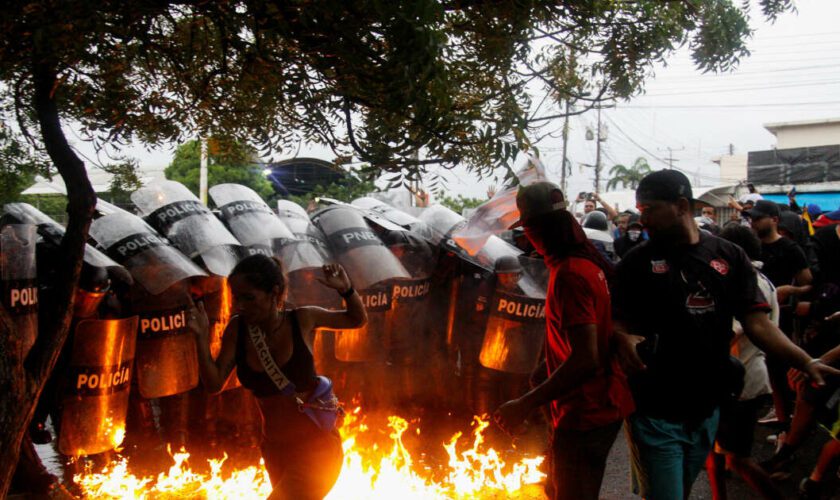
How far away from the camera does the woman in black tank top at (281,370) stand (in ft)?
10.5

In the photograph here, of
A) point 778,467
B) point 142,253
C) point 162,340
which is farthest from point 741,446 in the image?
point 142,253

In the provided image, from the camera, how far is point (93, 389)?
4.11m

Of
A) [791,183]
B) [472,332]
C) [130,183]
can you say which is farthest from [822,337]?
[791,183]

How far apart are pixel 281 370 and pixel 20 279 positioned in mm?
1693

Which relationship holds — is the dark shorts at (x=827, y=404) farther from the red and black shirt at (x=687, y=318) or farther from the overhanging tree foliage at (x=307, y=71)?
the overhanging tree foliage at (x=307, y=71)

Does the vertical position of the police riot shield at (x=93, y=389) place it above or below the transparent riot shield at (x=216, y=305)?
below

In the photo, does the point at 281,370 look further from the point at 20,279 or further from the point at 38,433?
the point at 38,433

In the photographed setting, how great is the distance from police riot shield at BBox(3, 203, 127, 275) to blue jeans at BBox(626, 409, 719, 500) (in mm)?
3140

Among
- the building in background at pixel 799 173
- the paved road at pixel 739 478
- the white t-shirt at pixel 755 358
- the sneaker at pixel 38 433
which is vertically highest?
the building in background at pixel 799 173

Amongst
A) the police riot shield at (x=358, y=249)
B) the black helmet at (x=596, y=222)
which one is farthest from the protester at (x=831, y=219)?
the police riot shield at (x=358, y=249)

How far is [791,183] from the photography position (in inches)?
1001

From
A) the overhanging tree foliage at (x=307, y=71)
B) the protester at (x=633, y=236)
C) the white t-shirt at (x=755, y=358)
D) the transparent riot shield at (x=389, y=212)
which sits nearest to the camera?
the overhanging tree foliage at (x=307, y=71)

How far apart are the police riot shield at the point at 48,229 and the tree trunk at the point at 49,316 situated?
2.02ft

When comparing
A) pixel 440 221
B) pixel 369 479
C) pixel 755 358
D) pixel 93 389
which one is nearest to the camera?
pixel 93 389
